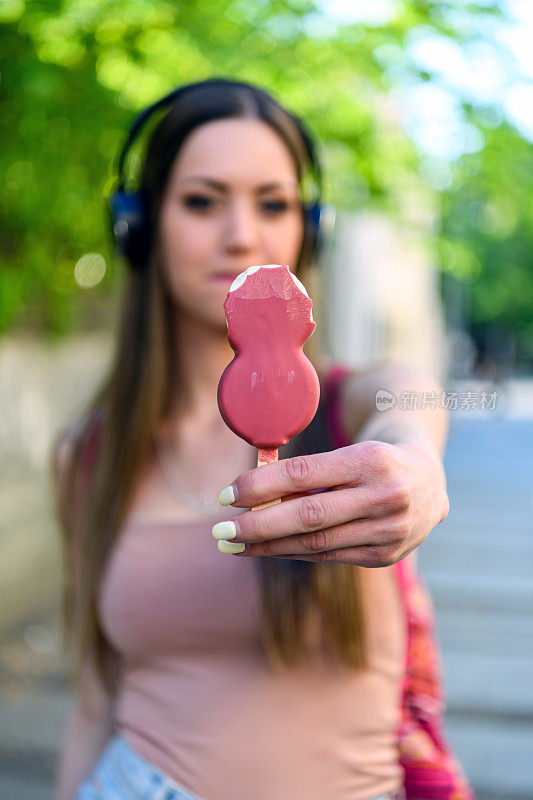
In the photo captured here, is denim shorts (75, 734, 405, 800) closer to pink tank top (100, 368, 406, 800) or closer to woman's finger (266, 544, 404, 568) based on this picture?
pink tank top (100, 368, 406, 800)

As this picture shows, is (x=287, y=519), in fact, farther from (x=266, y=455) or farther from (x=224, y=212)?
(x=224, y=212)

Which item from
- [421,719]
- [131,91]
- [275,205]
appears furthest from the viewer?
[131,91]

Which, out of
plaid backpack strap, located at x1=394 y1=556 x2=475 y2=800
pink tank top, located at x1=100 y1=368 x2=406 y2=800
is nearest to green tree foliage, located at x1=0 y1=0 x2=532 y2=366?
pink tank top, located at x1=100 y1=368 x2=406 y2=800

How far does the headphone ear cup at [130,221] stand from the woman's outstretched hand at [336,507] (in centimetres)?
93

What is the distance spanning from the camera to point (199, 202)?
1222 mm

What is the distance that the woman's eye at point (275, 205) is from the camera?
3.95 feet

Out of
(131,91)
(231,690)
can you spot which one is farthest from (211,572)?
(131,91)

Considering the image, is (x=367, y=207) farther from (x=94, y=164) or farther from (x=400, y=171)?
(x=94, y=164)

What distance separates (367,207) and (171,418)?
3122 millimetres

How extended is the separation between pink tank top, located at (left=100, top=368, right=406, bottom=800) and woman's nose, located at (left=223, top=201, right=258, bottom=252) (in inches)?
19.6

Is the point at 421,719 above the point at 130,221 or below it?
below

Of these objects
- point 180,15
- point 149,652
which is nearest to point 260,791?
point 149,652

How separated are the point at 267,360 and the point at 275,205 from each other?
594mm

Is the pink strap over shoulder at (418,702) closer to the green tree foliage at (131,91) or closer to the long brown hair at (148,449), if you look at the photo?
the long brown hair at (148,449)
